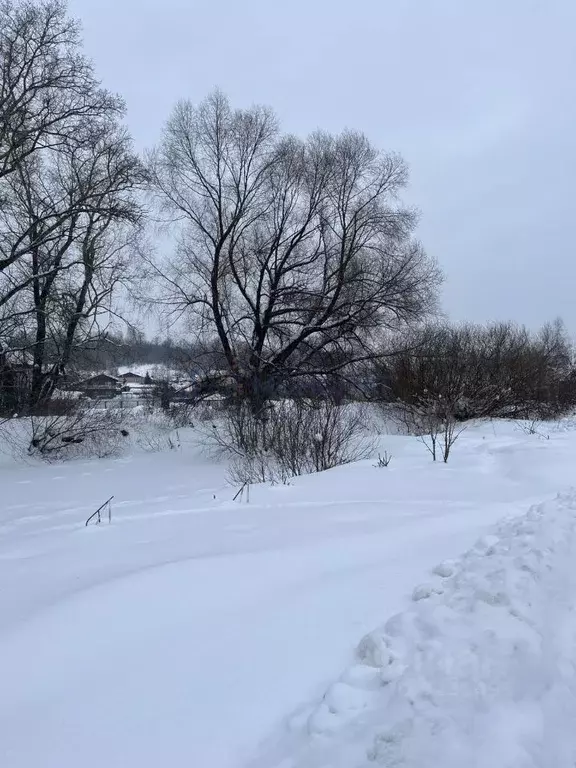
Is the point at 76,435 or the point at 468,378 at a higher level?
the point at 468,378

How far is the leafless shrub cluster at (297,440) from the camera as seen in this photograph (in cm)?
1085

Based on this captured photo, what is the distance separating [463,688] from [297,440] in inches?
343

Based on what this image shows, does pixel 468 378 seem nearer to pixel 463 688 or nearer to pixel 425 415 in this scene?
pixel 425 415

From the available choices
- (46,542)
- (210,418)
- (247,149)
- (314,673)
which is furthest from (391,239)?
(314,673)

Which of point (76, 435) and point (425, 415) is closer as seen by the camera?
point (76, 435)

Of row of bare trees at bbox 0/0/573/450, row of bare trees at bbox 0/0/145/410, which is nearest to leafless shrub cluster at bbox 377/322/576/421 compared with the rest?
row of bare trees at bbox 0/0/573/450

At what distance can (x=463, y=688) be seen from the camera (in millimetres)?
2326

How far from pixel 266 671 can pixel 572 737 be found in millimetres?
1515

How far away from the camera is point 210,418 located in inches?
679

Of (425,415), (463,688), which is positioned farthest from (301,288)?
(463,688)

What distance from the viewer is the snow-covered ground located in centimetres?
220

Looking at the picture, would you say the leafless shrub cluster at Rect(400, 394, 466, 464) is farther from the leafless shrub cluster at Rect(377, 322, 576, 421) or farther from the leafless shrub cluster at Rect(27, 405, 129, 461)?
the leafless shrub cluster at Rect(27, 405, 129, 461)

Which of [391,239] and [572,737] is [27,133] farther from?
[572,737]

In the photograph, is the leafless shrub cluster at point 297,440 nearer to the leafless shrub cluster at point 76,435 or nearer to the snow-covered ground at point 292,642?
the snow-covered ground at point 292,642
